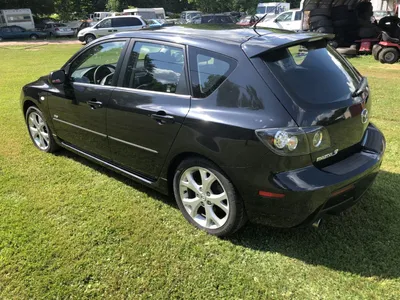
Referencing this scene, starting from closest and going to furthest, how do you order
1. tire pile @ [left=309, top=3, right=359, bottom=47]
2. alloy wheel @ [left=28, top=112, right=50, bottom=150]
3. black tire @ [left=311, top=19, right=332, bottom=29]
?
alloy wheel @ [left=28, top=112, right=50, bottom=150] < black tire @ [left=311, top=19, right=332, bottom=29] < tire pile @ [left=309, top=3, right=359, bottom=47]

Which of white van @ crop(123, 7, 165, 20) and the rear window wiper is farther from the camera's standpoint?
white van @ crop(123, 7, 165, 20)

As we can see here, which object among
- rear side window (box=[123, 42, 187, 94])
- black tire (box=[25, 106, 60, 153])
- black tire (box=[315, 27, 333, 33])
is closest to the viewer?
rear side window (box=[123, 42, 187, 94])

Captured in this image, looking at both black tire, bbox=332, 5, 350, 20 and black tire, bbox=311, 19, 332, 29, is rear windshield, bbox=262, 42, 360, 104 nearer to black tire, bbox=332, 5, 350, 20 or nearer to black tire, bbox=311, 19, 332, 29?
black tire, bbox=311, 19, 332, 29

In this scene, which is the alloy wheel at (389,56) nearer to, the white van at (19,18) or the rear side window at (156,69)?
the rear side window at (156,69)

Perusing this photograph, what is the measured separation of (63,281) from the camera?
2.58m

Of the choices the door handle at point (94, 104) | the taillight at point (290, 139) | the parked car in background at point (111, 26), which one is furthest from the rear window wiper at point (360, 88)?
the parked car in background at point (111, 26)

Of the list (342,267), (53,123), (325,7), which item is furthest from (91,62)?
(325,7)

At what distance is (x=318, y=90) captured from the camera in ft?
8.58

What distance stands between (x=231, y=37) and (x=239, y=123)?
0.82 m

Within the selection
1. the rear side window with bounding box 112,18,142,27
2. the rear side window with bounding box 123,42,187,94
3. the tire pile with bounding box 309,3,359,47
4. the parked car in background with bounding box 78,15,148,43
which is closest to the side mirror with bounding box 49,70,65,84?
the rear side window with bounding box 123,42,187,94

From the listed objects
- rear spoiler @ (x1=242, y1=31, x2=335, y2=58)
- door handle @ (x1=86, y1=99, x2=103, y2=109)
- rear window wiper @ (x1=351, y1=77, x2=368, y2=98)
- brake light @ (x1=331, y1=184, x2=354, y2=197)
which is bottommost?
brake light @ (x1=331, y1=184, x2=354, y2=197)

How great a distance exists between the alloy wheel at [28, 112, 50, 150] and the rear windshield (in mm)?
3269

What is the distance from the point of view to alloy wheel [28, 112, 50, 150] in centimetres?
471

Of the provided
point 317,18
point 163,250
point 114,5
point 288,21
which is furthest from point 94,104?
point 114,5
